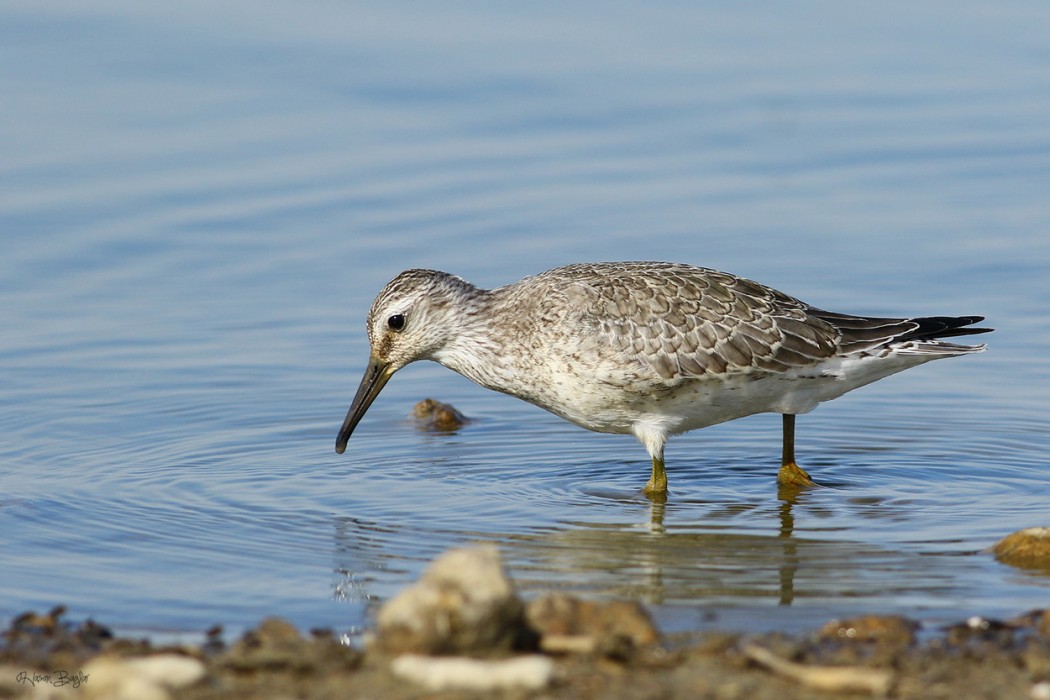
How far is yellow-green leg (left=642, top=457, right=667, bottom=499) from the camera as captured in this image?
11.4 meters

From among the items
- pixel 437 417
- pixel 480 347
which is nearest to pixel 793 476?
pixel 480 347

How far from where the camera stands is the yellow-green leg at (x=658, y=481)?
11.4m

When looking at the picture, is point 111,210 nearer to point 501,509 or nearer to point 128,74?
point 128,74

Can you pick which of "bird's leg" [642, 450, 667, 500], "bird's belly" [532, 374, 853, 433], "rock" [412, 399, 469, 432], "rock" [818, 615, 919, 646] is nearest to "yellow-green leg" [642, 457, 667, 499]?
"bird's leg" [642, 450, 667, 500]

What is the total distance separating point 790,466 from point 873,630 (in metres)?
4.02

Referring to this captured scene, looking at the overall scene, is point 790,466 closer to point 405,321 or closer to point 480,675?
point 405,321

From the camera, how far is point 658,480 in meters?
11.4

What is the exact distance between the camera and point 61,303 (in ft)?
49.0

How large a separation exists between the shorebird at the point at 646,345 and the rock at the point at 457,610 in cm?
434

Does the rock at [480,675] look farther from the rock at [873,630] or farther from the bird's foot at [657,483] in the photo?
the bird's foot at [657,483]

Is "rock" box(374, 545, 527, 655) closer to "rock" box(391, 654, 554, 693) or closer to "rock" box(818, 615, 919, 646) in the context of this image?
"rock" box(391, 654, 554, 693)

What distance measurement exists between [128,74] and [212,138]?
1759mm

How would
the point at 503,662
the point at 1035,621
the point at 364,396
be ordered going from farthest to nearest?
the point at 364,396, the point at 1035,621, the point at 503,662

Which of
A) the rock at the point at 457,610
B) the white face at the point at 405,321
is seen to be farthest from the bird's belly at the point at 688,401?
the rock at the point at 457,610
